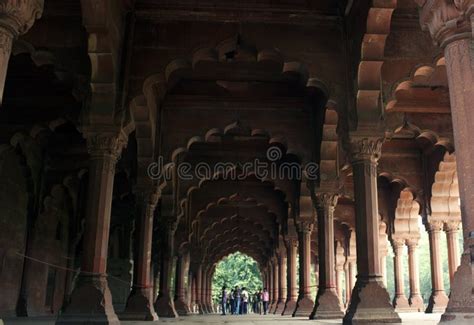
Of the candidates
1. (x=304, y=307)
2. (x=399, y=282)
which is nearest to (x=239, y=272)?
(x=399, y=282)

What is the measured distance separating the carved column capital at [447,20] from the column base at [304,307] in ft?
36.4

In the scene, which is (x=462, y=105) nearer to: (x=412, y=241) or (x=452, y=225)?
(x=452, y=225)

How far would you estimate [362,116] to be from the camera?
937 centimetres

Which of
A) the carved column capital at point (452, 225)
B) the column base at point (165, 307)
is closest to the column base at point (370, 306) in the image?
the column base at point (165, 307)

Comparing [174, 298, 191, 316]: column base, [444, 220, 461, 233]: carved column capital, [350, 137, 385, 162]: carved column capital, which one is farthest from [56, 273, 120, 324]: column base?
[444, 220, 461, 233]: carved column capital

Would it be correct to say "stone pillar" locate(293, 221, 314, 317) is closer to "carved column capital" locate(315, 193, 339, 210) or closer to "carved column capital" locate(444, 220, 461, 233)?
"carved column capital" locate(315, 193, 339, 210)

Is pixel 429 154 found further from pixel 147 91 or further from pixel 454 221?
pixel 147 91

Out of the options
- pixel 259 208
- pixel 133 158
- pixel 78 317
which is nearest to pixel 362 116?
pixel 78 317

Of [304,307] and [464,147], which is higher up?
[464,147]

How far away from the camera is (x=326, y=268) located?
41.1 feet

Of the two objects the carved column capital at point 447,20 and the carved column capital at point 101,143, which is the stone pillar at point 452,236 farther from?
the carved column capital at point 447,20

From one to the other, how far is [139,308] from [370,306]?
5033 mm

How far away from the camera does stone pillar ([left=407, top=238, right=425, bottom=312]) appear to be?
63.5ft

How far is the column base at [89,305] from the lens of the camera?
784cm
